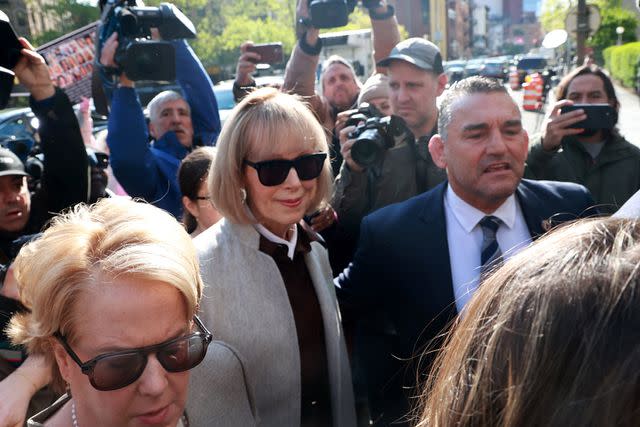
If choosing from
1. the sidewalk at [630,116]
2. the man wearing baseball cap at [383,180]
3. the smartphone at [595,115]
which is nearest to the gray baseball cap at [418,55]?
the man wearing baseball cap at [383,180]

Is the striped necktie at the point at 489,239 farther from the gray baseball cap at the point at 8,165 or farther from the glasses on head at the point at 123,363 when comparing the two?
the gray baseball cap at the point at 8,165

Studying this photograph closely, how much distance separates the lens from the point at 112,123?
343 cm

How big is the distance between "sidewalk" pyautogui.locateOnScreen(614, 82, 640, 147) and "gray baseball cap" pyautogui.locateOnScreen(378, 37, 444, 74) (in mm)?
6259

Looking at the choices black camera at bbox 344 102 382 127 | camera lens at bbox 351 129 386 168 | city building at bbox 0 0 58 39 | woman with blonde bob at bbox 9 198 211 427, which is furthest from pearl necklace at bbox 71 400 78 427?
city building at bbox 0 0 58 39

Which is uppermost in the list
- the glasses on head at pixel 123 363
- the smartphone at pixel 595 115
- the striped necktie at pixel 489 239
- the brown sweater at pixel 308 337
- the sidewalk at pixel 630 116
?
the smartphone at pixel 595 115

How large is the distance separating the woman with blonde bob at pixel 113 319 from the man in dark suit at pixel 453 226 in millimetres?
1068

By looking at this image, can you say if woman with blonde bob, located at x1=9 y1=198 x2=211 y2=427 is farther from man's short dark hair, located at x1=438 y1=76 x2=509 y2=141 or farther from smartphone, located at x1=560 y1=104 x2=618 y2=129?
smartphone, located at x1=560 y1=104 x2=618 y2=129

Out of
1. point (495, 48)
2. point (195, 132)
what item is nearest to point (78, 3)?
point (195, 132)

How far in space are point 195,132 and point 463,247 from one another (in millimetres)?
2547

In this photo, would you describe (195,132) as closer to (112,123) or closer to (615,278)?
(112,123)

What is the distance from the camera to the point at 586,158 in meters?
3.65

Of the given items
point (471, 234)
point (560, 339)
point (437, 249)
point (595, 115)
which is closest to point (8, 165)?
point (437, 249)

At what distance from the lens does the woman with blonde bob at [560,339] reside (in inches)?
31.3

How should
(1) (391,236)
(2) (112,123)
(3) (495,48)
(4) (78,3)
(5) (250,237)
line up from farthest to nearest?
(3) (495,48) < (4) (78,3) < (2) (112,123) < (1) (391,236) < (5) (250,237)
